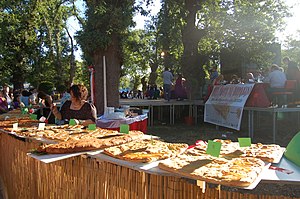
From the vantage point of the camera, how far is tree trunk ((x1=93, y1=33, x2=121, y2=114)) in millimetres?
8203

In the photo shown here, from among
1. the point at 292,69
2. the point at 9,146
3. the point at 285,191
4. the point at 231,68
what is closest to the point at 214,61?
the point at 231,68

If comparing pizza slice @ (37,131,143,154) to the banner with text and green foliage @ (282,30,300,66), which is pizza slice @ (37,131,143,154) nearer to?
the banner with text

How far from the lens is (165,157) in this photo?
2230 mm

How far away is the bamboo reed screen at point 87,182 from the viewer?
1.99 metres

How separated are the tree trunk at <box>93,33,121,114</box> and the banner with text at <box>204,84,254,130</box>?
3.77 metres

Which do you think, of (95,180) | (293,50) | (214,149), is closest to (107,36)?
(95,180)

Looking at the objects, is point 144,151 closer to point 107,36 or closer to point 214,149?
point 214,149

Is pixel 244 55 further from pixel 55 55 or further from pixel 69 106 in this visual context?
pixel 55 55

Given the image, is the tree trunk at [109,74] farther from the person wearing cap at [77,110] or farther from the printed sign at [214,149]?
the printed sign at [214,149]

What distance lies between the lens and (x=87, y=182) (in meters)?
2.54

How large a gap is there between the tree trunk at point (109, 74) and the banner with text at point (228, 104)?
377 centimetres

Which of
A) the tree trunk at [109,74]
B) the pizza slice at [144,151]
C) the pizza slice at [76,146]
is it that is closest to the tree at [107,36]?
the tree trunk at [109,74]

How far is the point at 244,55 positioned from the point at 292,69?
7469mm

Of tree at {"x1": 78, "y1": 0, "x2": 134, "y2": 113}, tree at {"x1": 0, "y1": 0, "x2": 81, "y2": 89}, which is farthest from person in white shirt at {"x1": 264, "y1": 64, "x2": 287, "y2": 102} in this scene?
tree at {"x1": 0, "y1": 0, "x2": 81, "y2": 89}
